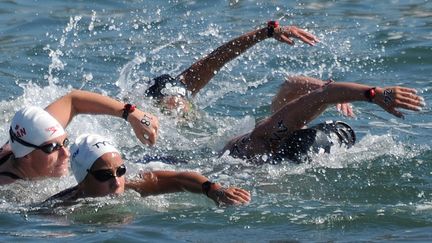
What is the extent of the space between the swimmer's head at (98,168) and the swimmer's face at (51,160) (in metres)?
0.47

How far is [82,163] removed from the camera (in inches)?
330

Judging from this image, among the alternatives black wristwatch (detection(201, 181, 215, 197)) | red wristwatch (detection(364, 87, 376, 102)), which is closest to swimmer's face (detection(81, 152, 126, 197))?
black wristwatch (detection(201, 181, 215, 197))

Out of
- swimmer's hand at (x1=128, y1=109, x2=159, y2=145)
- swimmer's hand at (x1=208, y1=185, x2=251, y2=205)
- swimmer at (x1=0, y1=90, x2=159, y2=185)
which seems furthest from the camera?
swimmer at (x1=0, y1=90, x2=159, y2=185)

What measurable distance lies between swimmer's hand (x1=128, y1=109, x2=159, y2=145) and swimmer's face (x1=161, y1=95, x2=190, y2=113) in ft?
6.74

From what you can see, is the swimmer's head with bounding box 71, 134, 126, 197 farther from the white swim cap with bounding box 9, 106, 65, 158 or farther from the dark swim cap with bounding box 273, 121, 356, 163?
the dark swim cap with bounding box 273, 121, 356, 163

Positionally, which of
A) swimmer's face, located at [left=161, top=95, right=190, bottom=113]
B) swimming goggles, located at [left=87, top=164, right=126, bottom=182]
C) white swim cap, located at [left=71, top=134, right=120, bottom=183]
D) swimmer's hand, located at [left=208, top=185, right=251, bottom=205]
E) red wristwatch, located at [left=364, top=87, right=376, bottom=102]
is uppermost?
red wristwatch, located at [left=364, top=87, right=376, bottom=102]

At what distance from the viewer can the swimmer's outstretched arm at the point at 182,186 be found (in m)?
7.80

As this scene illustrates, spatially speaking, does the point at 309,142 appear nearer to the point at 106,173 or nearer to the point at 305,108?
the point at 305,108

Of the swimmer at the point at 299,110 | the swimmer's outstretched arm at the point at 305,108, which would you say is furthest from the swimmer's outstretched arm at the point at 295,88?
the swimmer's outstretched arm at the point at 305,108

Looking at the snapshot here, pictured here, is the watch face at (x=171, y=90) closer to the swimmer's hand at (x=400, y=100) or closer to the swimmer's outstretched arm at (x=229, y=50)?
the swimmer's outstretched arm at (x=229, y=50)

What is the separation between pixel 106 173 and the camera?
8.30 metres

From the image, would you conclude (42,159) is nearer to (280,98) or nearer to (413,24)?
(280,98)

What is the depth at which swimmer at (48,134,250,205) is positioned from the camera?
325 inches

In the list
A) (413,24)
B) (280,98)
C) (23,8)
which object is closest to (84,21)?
(23,8)
